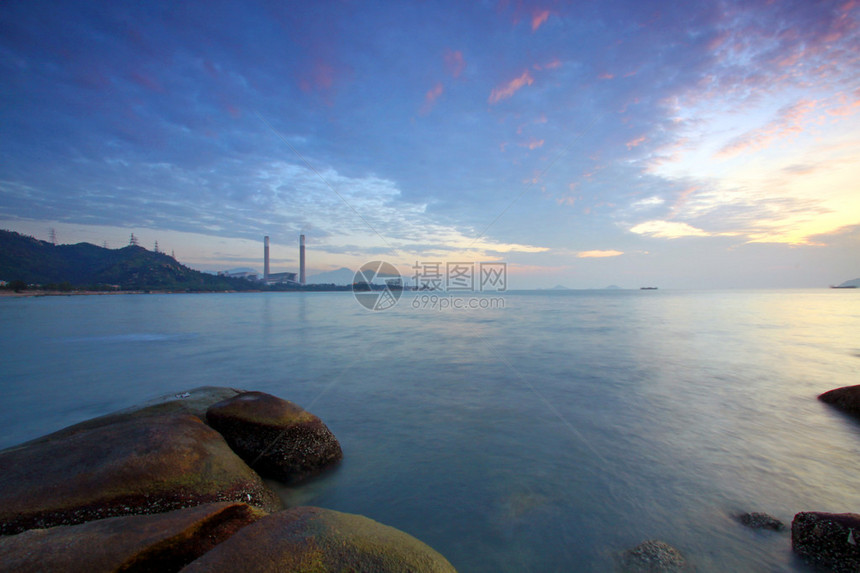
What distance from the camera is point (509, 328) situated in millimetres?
24703

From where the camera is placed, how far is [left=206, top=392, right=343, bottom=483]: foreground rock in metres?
4.59

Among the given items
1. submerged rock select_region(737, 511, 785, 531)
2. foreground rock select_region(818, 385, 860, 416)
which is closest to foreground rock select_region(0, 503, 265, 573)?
submerged rock select_region(737, 511, 785, 531)

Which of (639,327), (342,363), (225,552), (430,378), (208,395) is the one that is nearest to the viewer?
(225,552)

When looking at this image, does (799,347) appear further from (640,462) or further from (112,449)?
(112,449)

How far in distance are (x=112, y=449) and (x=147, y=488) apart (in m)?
0.65

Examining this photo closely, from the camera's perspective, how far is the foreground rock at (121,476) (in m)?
2.79

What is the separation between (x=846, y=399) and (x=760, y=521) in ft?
21.8

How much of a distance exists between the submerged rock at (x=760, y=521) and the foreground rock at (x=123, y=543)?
17.6ft

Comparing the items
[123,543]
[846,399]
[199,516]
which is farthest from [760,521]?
[846,399]

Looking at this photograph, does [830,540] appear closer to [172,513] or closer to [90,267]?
[172,513]

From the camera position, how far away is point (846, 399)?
25.2 ft

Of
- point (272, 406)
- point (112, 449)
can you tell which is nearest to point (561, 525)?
point (272, 406)

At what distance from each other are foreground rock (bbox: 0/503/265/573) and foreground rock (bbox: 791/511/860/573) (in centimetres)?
525

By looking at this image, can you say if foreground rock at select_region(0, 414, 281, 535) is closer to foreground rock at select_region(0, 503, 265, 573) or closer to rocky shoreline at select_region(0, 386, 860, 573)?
rocky shoreline at select_region(0, 386, 860, 573)
